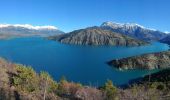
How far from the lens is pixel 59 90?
52.3m

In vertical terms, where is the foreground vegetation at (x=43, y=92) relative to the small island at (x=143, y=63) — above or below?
above

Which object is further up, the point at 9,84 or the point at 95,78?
the point at 9,84

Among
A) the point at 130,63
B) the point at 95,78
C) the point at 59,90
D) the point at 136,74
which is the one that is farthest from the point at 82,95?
the point at 130,63

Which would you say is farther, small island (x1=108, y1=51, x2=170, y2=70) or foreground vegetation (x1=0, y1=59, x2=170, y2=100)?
small island (x1=108, y1=51, x2=170, y2=70)

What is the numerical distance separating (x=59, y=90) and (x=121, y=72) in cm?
10786

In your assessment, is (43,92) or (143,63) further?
(143,63)

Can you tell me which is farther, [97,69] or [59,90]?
[97,69]

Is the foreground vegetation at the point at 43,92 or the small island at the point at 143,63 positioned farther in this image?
the small island at the point at 143,63

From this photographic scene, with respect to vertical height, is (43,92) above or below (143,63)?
above

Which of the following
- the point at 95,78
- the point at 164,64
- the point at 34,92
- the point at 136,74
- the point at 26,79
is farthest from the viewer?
the point at 164,64

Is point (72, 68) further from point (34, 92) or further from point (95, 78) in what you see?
point (34, 92)

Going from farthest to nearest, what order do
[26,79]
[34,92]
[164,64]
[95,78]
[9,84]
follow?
[164,64] < [95,78] < [26,79] < [9,84] < [34,92]

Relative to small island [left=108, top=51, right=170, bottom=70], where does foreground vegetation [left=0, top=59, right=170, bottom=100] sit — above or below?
above

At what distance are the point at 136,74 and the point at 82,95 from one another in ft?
357
